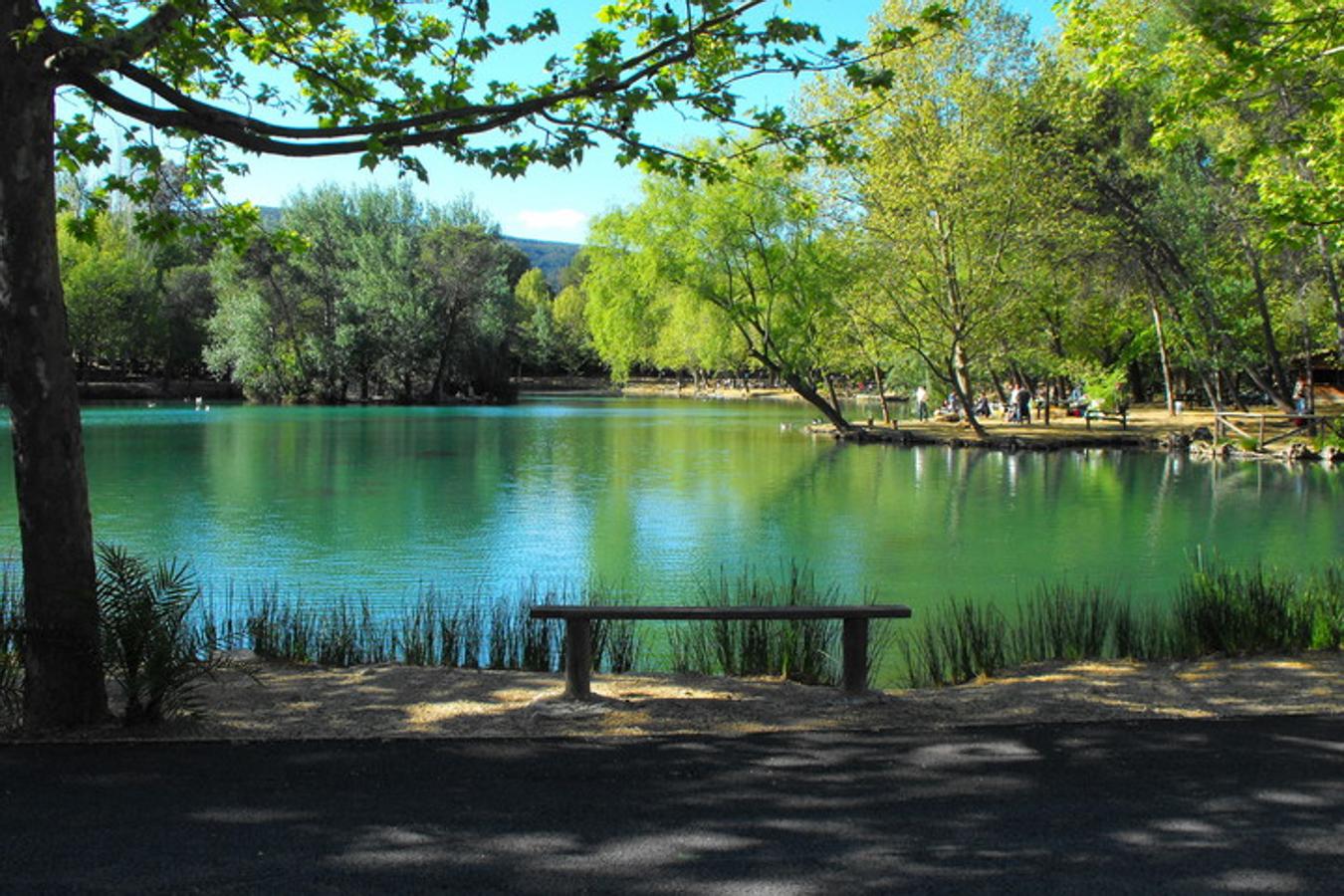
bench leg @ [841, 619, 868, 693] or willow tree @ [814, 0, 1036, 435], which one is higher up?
willow tree @ [814, 0, 1036, 435]

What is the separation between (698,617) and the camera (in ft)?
18.6

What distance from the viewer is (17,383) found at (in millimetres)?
4836

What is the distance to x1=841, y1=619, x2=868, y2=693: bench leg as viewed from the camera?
5773mm

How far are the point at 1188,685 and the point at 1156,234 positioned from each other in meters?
27.6

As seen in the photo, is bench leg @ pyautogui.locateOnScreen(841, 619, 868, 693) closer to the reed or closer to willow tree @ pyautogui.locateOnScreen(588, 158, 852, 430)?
the reed

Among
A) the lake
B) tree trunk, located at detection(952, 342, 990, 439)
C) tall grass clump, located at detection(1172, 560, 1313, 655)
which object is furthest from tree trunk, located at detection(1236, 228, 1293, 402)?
tall grass clump, located at detection(1172, 560, 1313, 655)

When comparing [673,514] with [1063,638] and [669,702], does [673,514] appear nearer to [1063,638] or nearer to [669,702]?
[1063,638]

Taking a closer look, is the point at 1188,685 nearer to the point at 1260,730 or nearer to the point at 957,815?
the point at 1260,730

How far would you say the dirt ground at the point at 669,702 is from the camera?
5.12 meters

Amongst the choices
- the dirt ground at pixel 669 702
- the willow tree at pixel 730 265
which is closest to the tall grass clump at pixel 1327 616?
the dirt ground at pixel 669 702

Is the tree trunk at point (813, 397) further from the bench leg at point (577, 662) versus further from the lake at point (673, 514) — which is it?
the bench leg at point (577, 662)

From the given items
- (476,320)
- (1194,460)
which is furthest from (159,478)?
(476,320)

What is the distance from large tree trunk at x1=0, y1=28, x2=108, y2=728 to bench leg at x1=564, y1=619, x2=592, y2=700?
2.25m

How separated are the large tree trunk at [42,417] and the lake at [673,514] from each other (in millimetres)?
5312
